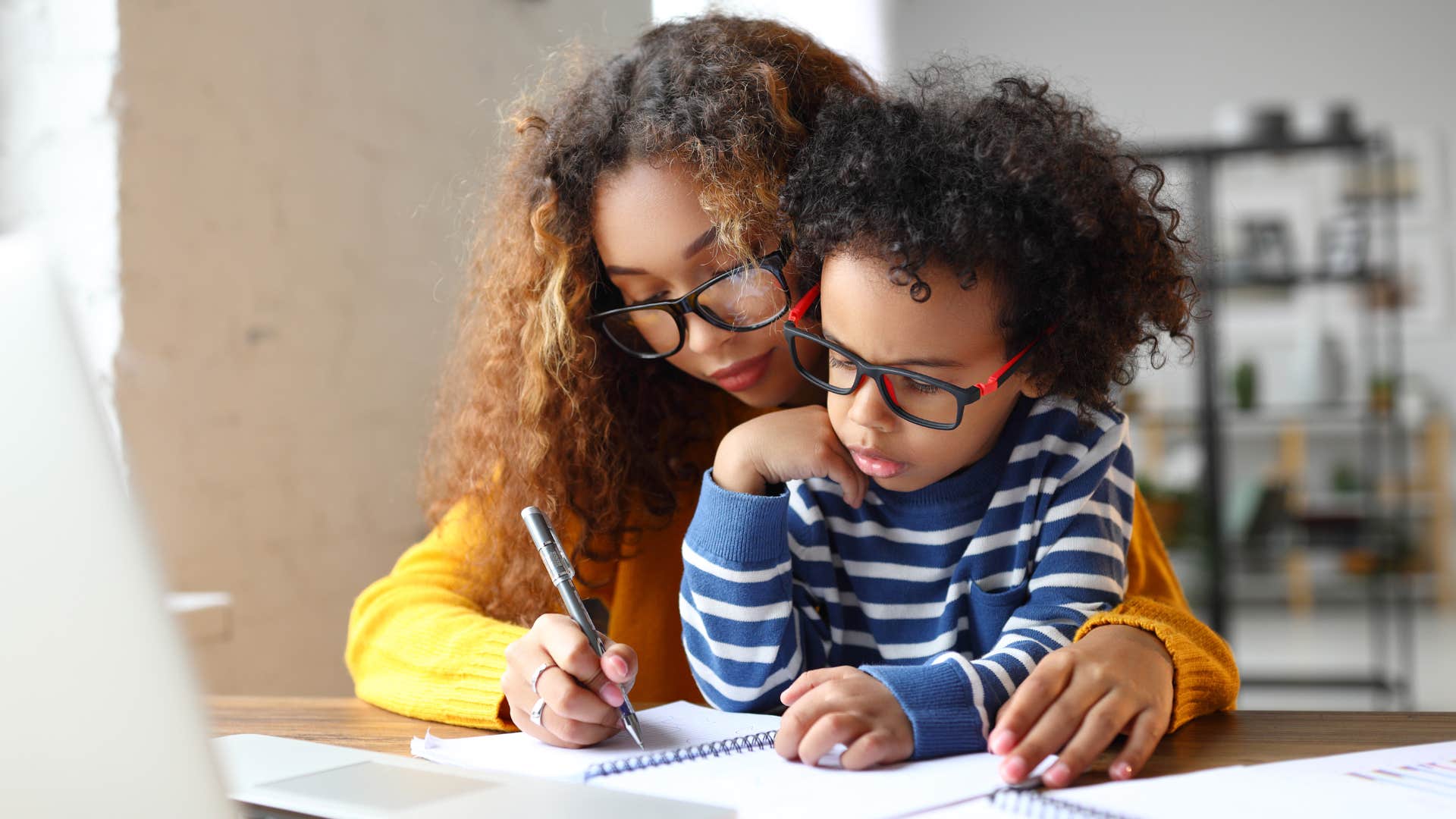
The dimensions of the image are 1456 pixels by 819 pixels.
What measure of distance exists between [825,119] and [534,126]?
32 cm

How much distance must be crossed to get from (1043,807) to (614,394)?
678 mm

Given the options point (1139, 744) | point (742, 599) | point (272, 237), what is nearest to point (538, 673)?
point (742, 599)

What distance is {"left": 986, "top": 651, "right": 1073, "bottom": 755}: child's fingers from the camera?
70 centimetres

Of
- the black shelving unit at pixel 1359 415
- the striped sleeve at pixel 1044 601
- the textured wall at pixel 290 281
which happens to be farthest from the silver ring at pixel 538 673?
the black shelving unit at pixel 1359 415

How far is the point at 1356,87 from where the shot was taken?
221 inches

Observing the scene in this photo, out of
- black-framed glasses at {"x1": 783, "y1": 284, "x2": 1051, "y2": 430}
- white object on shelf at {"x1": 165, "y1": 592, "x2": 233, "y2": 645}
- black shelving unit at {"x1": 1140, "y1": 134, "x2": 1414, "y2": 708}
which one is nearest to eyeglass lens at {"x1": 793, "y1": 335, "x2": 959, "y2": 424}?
black-framed glasses at {"x1": 783, "y1": 284, "x2": 1051, "y2": 430}

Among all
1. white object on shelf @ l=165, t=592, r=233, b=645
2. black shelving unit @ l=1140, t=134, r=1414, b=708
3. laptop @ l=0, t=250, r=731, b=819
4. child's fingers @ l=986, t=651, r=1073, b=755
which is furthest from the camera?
black shelving unit @ l=1140, t=134, r=1414, b=708

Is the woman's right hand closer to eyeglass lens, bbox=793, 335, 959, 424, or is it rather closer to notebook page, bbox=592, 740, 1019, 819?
notebook page, bbox=592, 740, 1019, 819

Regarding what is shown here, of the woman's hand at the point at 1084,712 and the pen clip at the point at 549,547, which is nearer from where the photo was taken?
the woman's hand at the point at 1084,712

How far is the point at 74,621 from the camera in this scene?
370 millimetres

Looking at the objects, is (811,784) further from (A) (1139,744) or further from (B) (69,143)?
(B) (69,143)

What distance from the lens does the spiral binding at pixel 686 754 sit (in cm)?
73

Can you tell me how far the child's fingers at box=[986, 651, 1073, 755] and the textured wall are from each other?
0.88 meters

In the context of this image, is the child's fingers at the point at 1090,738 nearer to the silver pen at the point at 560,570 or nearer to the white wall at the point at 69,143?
the silver pen at the point at 560,570
